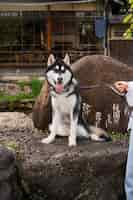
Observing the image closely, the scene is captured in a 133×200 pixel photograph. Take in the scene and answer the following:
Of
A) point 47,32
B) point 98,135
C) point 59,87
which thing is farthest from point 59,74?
point 47,32

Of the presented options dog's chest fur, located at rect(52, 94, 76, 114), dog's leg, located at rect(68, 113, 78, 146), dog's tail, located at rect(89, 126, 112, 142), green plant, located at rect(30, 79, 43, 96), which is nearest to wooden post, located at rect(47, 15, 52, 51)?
green plant, located at rect(30, 79, 43, 96)

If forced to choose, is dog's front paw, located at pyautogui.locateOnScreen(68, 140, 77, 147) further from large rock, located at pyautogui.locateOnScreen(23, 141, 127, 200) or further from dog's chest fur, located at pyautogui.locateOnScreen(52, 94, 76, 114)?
dog's chest fur, located at pyautogui.locateOnScreen(52, 94, 76, 114)

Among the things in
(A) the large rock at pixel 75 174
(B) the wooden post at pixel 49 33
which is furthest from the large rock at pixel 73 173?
(B) the wooden post at pixel 49 33

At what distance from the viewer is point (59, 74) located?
182 inches

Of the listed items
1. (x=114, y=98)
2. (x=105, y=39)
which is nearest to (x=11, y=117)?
(x=114, y=98)

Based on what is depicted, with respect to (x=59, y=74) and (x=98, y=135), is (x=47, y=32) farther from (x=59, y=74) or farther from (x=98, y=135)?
(x=59, y=74)

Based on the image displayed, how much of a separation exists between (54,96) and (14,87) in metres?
6.95

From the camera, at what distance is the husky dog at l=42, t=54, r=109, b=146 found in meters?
4.67

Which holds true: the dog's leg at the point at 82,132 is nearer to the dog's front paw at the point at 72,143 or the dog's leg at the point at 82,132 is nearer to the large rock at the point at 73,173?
the dog's front paw at the point at 72,143

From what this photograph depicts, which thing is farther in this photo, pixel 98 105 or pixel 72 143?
pixel 98 105

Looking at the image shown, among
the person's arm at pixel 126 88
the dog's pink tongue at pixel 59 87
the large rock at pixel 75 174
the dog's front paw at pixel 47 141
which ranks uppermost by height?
the person's arm at pixel 126 88

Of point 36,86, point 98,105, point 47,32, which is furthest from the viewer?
point 47,32

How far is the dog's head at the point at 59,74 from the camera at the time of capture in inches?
182

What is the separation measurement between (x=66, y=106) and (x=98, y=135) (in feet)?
1.87
